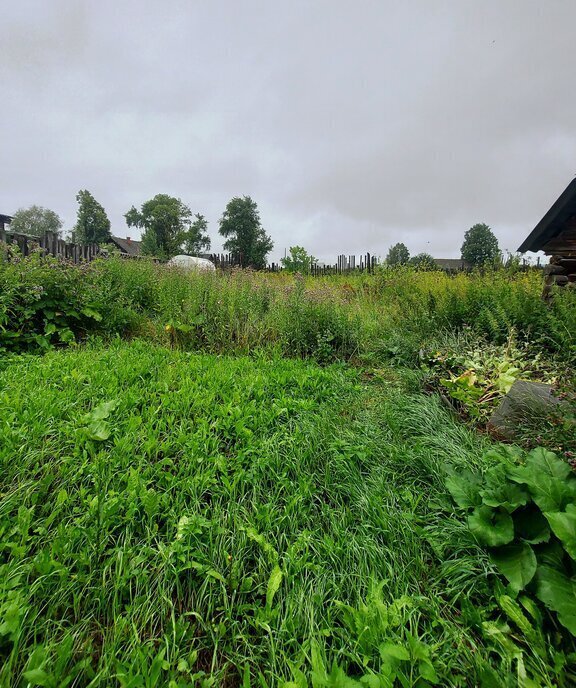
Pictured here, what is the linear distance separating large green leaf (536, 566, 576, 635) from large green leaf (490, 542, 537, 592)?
0.11 ft

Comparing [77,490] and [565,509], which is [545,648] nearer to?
[565,509]

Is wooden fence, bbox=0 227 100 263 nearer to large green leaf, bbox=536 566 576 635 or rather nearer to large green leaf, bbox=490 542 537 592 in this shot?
large green leaf, bbox=490 542 537 592

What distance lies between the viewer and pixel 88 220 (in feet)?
128

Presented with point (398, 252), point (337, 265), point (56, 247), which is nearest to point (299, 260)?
point (337, 265)

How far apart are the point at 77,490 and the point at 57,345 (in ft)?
10.3

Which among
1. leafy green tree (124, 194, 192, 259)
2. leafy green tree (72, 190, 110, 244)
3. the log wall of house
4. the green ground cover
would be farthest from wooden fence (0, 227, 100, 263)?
leafy green tree (72, 190, 110, 244)

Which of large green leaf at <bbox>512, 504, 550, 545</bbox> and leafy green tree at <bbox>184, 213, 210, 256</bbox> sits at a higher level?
leafy green tree at <bbox>184, 213, 210, 256</bbox>

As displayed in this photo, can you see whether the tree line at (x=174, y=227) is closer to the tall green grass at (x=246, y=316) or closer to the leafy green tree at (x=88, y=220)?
the leafy green tree at (x=88, y=220)

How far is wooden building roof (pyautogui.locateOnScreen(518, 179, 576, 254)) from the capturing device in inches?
175

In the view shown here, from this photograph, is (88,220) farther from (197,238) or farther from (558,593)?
(558,593)

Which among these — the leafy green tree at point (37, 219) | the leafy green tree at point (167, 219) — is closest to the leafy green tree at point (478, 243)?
the leafy green tree at point (167, 219)

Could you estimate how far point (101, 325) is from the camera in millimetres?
4352

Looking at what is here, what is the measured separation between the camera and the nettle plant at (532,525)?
996mm

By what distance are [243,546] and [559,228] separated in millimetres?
6368
